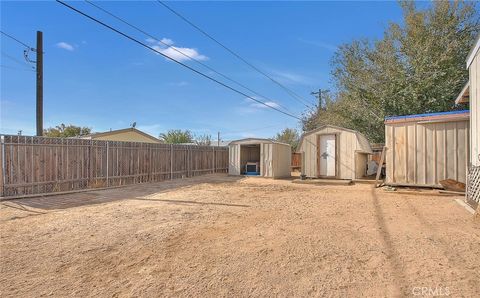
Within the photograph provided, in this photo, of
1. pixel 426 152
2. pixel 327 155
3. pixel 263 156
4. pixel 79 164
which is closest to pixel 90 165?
pixel 79 164

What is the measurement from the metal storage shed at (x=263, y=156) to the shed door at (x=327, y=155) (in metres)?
3.01

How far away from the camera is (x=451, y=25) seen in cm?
1728

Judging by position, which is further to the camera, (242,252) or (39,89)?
(39,89)

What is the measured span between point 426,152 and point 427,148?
13cm

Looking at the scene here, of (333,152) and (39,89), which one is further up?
(39,89)

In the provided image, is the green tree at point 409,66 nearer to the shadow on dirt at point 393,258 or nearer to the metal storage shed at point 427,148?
the metal storage shed at point 427,148

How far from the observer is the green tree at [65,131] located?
37094mm

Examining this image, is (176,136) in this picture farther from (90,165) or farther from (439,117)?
(439,117)

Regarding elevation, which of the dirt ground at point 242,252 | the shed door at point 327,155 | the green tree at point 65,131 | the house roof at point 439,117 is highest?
the green tree at point 65,131

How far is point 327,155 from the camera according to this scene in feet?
47.3

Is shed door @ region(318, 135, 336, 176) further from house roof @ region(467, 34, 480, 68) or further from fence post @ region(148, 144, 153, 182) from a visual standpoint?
fence post @ region(148, 144, 153, 182)

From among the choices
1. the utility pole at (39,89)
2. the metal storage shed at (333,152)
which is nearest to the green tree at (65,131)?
the utility pole at (39,89)

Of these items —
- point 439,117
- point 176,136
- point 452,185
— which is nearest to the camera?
point 452,185

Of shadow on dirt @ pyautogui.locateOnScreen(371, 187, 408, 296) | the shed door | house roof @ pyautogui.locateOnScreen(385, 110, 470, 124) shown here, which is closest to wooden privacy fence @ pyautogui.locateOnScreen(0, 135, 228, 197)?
the shed door
